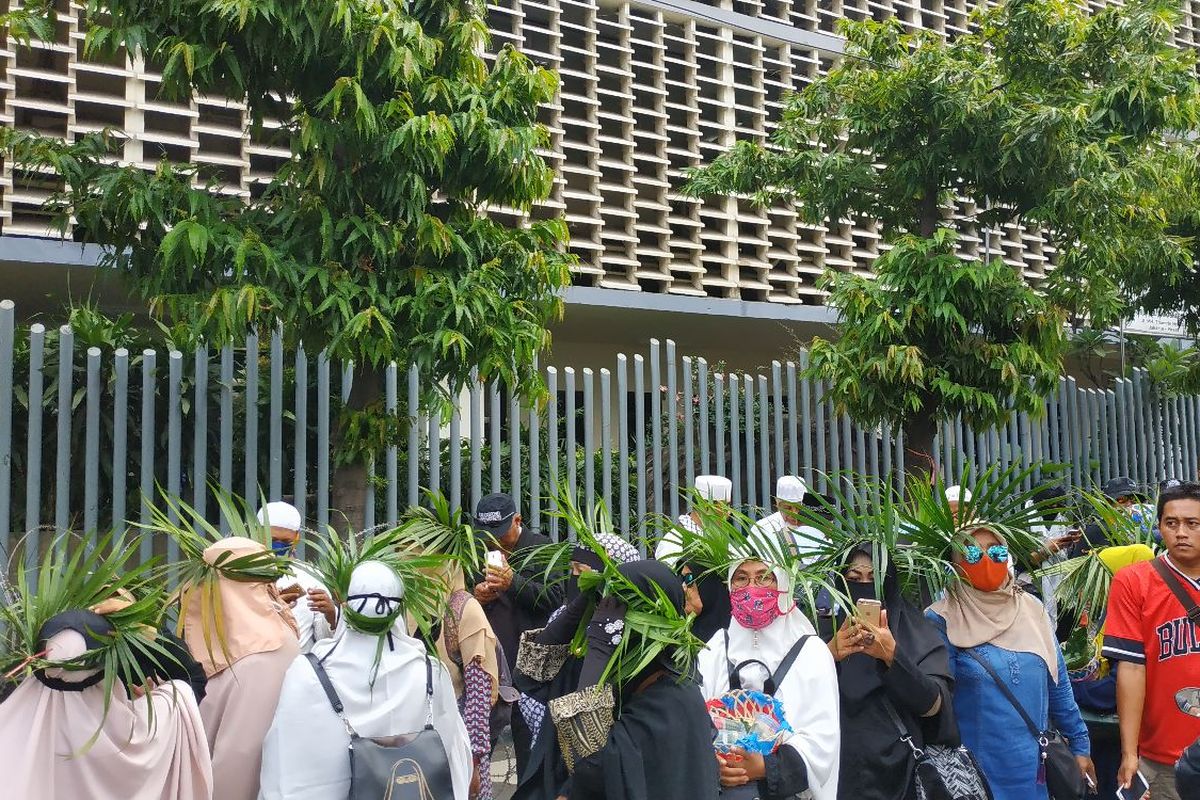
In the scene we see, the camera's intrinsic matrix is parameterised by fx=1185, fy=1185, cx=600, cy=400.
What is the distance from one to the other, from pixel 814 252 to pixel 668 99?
2734 mm

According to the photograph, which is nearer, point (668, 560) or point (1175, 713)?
point (1175, 713)

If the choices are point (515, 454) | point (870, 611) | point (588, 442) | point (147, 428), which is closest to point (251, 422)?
point (147, 428)

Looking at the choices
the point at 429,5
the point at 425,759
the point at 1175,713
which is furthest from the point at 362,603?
the point at 429,5

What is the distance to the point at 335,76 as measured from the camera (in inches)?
258

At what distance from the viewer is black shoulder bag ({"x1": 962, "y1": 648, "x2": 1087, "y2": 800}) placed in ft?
15.6

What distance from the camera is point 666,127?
1403 centimetres

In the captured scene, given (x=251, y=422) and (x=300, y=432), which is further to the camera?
(x=300, y=432)

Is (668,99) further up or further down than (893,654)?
further up

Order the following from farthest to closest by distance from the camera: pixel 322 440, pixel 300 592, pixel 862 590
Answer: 1. pixel 322 440
2. pixel 300 592
3. pixel 862 590

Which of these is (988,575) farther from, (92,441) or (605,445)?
(92,441)

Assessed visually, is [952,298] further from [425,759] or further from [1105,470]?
[425,759]

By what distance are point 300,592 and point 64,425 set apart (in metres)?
2.34

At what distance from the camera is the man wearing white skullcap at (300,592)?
16.2 ft

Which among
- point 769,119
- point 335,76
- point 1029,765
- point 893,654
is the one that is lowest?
point 1029,765
